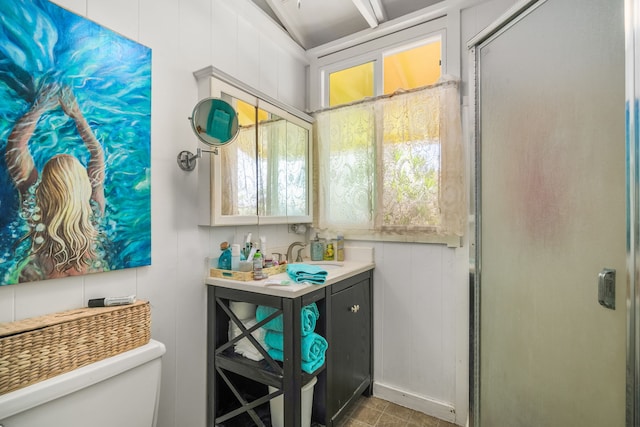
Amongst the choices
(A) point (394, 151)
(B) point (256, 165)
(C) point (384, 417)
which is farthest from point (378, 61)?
(C) point (384, 417)

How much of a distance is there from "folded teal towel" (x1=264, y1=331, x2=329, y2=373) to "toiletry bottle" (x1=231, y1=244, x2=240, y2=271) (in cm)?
36

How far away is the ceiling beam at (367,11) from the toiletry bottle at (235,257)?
151cm

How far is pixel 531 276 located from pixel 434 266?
737mm

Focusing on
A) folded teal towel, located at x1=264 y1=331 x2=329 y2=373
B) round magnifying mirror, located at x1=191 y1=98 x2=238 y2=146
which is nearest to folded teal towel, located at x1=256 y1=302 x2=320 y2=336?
folded teal towel, located at x1=264 y1=331 x2=329 y2=373

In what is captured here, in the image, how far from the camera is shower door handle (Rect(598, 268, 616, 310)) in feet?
2.67

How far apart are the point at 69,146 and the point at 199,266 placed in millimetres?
717

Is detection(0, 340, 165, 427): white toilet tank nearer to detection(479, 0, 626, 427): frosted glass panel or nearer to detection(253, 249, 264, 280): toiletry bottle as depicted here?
detection(253, 249, 264, 280): toiletry bottle

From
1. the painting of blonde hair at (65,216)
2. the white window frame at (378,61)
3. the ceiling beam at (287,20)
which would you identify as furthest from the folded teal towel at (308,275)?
the ceiling beam at (287,20)

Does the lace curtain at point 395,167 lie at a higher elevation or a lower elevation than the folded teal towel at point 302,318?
higher

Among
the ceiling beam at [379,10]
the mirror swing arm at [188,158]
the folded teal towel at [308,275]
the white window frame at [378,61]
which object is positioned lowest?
the folded teal towel at [308,275]

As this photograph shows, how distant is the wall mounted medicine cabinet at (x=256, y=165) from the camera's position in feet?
4.66

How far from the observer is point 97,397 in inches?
36.2

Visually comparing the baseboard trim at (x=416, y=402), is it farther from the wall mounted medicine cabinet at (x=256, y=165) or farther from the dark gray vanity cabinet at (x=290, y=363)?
the wall mounted medicine cabinet at (x=256, y=165)

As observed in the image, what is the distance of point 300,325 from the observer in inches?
51.4
